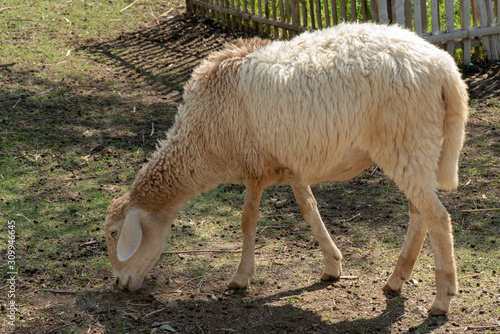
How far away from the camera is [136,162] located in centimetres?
629

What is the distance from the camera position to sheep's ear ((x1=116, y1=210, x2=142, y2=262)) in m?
4.02

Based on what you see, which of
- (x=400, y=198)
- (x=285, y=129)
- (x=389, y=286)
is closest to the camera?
(x=285, y=129)

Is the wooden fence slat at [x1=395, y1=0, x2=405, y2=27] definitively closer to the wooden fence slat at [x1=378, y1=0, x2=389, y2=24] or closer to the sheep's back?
the wooden fence slat at [x1=378, y1=0, x2=389, y2=24]

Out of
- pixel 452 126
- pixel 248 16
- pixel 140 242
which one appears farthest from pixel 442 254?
Answer: pixel 248 16

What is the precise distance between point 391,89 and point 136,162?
3528 millimetres

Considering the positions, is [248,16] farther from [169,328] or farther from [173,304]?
[169,328]

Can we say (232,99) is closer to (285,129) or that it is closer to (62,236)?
(285,129)

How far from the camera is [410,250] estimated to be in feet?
13.5

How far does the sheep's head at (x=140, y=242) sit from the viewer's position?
4.23 m

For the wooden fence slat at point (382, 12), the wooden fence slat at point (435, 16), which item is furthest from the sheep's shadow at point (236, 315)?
the wooden fence slat at point (435, 16)

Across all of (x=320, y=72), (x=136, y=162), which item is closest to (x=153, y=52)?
(x=136, y=162)

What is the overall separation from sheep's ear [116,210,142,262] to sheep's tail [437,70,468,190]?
230 centimetres

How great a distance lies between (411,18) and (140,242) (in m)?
5.54

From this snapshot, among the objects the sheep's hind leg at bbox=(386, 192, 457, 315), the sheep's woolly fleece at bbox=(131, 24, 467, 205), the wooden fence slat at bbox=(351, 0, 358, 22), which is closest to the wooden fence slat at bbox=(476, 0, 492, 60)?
the wooden fence slat at bbox=(351, 0, 358, 22)
